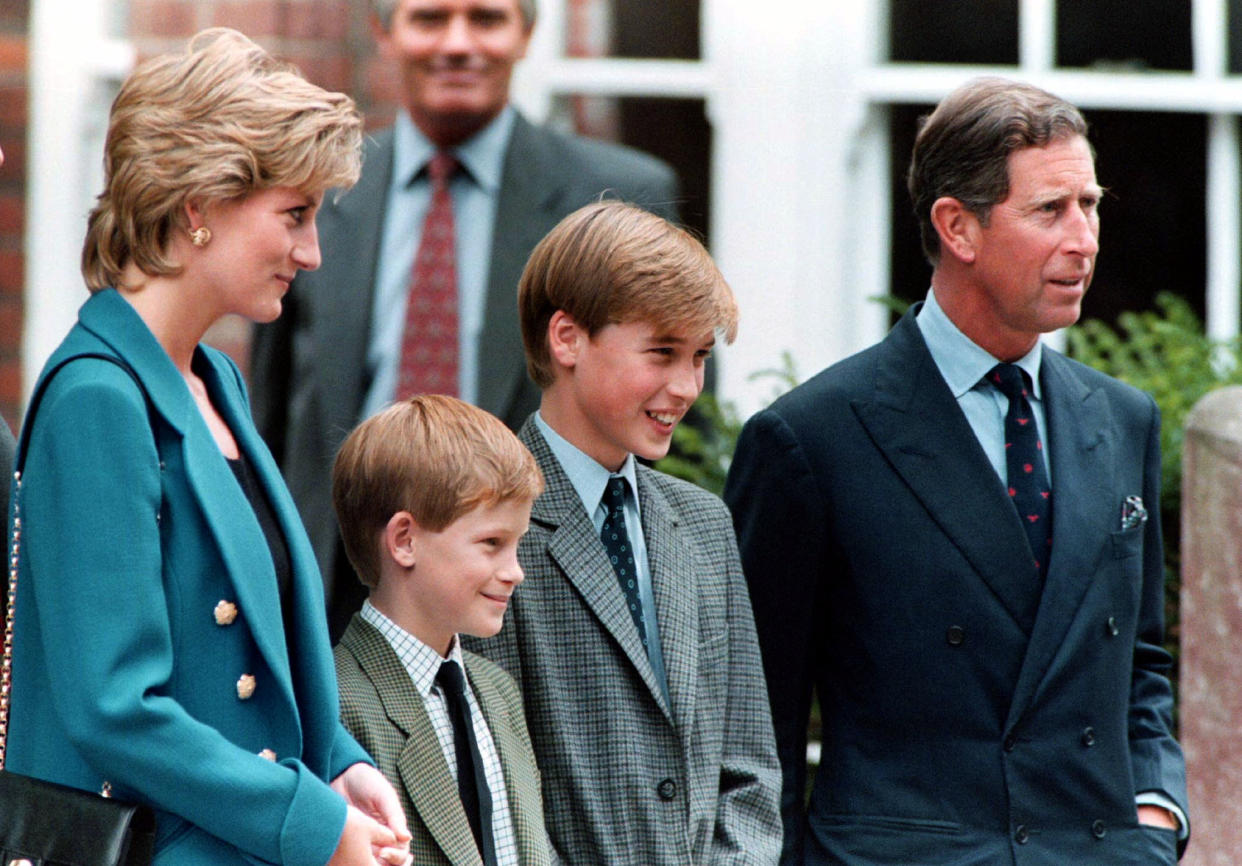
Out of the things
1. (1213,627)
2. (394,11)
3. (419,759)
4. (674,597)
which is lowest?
(1213,627)

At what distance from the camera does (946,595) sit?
3.12m

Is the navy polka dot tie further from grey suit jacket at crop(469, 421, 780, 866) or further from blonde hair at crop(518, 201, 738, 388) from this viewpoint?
blonde hair at crop(518, 201, 738, 388)

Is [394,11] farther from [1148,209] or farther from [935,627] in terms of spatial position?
[935,627]

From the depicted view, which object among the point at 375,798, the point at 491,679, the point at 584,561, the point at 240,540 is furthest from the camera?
the point at 584,561

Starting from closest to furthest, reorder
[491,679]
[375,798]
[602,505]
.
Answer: [375,798], [491,679], [602,505]

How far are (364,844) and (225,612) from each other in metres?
0.33

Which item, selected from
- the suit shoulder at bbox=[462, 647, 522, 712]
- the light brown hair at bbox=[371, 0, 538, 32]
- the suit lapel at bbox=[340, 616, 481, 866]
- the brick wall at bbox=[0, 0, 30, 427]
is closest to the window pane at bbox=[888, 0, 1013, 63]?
the light brown hair at bbox=[371, 0, 538, 32]

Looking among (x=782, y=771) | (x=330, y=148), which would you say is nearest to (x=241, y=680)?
(x=330, y=148)

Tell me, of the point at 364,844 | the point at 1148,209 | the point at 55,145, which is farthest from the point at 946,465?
the point at 55,145

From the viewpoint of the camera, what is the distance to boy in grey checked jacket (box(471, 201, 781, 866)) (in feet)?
9.41

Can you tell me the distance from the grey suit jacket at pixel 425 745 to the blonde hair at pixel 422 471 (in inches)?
5.7

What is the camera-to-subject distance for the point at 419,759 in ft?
8.70

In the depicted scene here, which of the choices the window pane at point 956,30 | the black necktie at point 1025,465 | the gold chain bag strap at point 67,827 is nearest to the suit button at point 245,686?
the gold chain bag strap at point 67,827

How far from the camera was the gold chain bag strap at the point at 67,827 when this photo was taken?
2232mm
